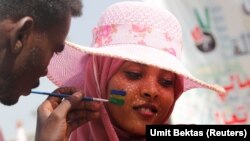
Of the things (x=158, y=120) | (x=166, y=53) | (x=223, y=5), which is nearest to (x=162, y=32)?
(x=166, y=53)

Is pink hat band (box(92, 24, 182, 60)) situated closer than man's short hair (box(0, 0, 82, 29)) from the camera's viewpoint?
No

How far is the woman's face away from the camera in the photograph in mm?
1261

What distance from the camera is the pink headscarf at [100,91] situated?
1.27 metres

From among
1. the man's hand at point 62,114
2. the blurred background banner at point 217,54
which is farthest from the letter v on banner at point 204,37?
the man's hand at point 62,114

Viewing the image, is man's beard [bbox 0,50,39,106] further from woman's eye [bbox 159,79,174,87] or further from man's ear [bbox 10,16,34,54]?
woman's eye [bbox 159,79,174,87]

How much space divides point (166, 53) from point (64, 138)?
37 cm

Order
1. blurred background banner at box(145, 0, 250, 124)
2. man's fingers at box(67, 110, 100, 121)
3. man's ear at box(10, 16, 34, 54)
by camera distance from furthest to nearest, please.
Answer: blurred background banner at box(145, 0, 250, 124)
man's fingers at box(67, 110, 100, 121)
man's ear at box(10, 16, 34, 54)

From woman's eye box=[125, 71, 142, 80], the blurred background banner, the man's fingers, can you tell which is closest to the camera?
the man's fingers

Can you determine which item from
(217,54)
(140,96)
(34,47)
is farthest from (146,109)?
(217,54)

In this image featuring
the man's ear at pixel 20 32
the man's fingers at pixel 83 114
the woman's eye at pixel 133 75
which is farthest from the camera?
the woman's eye at pixel 133 75

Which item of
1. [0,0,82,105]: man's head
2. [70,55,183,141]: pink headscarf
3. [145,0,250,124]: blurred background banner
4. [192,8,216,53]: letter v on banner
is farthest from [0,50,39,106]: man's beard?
[192,8,216,53]: letter v on banner

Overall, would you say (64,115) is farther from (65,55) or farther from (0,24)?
(65,55)

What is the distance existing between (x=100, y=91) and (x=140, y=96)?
11 centimetres

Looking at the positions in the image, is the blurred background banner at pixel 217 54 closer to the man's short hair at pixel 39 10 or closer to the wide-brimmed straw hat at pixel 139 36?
the wide-brimmed straw hat at pixel 139 36
